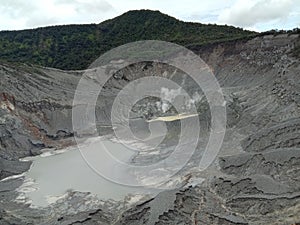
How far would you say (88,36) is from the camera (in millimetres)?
70188

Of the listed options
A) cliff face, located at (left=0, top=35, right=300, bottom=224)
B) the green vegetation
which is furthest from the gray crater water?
Answer: the green vegetation

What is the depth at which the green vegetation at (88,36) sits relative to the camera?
62.1 metres

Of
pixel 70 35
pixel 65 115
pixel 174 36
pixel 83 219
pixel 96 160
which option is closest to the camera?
pixel 83 219

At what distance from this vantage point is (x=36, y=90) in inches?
1495

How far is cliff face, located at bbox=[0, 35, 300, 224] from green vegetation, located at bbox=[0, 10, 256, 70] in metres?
11.7

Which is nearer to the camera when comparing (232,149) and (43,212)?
(43,212)

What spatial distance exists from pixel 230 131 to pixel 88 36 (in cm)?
4705

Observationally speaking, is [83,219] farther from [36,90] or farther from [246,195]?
[36,90]

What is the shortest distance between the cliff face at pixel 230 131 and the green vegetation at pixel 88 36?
11670mm

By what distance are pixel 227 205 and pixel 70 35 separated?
57667mm

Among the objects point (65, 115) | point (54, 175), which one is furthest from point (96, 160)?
point (65, 115)

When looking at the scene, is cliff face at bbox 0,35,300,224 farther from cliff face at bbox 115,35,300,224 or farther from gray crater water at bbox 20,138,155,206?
gray crater water at bbox 20,138,155,206

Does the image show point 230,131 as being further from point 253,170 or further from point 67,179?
point 67,179

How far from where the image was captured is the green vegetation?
62094mm
